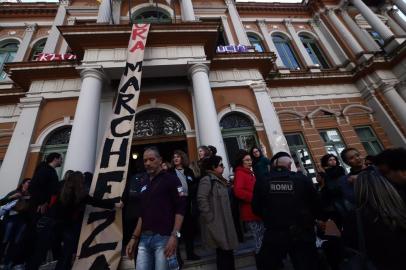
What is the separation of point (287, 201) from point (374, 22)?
1540 cm

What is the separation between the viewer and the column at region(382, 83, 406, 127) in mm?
10904

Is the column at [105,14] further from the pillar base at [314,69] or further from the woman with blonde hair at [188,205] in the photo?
the pillar base at [314,69]

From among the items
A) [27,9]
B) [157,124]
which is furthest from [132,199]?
[27,9]

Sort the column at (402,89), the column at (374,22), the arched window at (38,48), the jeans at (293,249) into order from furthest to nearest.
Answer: the column at (374,22) < the arched window at (38,48) < the column at (402,89) < the jeans at (293,249)

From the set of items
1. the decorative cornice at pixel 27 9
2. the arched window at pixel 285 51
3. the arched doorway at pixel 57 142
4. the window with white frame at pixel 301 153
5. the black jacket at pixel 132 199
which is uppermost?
the decorative cornice at pixel 27 9

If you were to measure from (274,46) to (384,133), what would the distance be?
282 inches

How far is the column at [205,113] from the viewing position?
22.6 ft

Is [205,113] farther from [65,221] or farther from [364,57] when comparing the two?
[364,57]

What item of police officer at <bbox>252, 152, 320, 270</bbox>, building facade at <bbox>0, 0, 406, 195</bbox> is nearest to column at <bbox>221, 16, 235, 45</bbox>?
building facade at <bbox>0, 0, 406, 195</bbox>

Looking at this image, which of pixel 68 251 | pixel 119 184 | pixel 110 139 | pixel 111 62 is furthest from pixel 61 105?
pixel 68 251

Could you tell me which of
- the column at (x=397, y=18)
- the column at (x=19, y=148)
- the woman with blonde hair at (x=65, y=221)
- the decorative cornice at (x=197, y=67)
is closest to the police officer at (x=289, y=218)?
the woman with blonde hair at (x=65, y=221)

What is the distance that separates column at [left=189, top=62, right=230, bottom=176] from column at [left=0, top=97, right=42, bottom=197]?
5630 mm

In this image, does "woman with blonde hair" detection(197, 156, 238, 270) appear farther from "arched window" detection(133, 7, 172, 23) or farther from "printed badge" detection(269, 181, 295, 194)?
"arched window" detection(133, 7, 172, 23)

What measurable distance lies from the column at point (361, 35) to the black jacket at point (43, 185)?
15794mm
